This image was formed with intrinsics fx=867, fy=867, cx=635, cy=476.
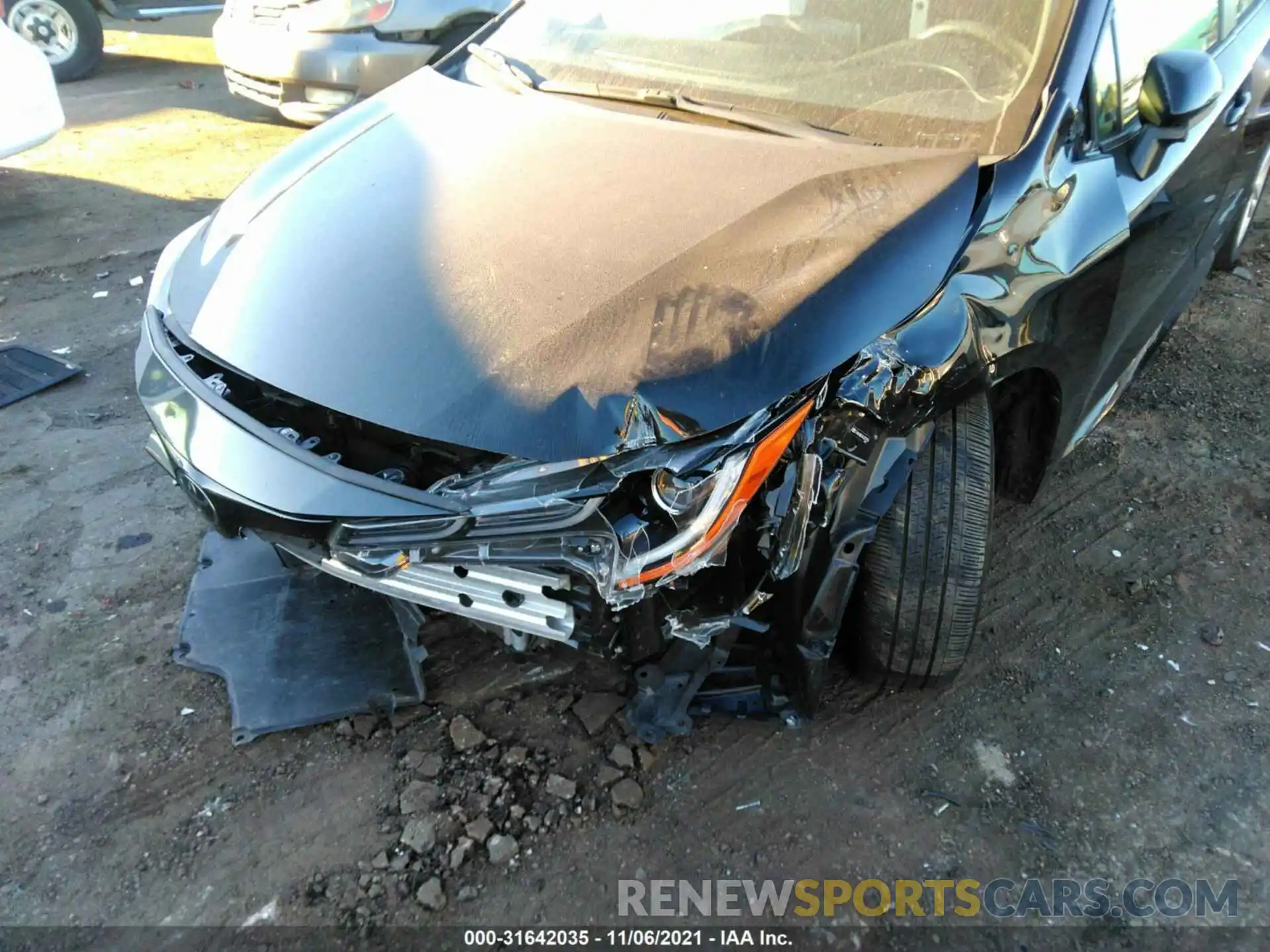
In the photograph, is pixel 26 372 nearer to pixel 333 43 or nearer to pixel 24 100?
pixel 24 100

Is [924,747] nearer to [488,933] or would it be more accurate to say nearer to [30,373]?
[488,933]

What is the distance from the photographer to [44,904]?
1.88 meters

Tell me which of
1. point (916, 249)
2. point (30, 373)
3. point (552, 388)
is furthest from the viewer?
point (30, 373)

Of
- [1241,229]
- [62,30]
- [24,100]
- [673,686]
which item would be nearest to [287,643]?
[673,686]

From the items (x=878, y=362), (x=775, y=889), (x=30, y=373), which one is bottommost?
(x=30, y=373)

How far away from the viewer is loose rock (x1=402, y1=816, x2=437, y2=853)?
1.97 metres

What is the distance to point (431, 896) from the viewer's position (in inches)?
73.8

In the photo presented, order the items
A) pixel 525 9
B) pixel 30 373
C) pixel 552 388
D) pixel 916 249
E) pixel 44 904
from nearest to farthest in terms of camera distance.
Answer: pixel 552 388 → pixel 916 249 → pixel 44 904 → pixel 525 9 → pixel 30 373

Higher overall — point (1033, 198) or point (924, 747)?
point (1033, 198)

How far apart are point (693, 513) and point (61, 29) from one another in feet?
28.1

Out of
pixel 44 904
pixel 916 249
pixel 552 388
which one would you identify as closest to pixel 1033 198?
pixel 916 249

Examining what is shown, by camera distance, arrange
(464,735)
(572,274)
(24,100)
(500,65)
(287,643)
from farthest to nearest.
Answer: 1. (24,100)
2. (500,65)
3. (287,643)
4. (464,735)
5. (572,274)

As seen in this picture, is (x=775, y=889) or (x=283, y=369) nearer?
(x=283, y=369)

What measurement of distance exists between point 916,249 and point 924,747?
4.08 ft
